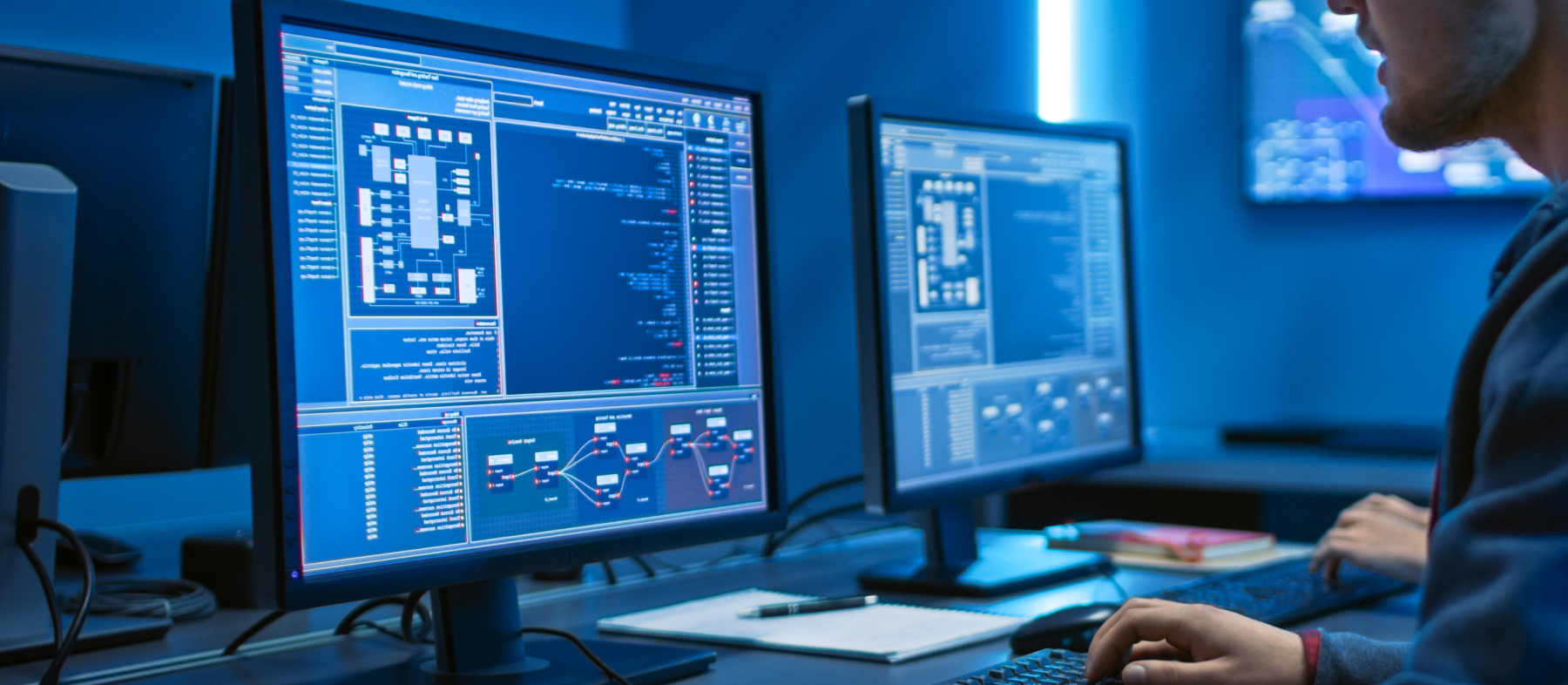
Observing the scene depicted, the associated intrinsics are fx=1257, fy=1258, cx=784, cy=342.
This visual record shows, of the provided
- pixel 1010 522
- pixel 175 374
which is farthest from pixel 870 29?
pixel 175 374

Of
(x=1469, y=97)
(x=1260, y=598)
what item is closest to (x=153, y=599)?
(x=1260, y=598)

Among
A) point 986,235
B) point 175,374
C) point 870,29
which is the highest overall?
point 870,29

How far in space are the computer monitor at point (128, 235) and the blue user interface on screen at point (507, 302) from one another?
0.49m

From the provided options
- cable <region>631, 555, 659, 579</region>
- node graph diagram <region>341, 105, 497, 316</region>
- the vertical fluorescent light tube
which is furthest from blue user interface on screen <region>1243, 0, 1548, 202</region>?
node graph diagram <region>341, 105, 497, 316</region>

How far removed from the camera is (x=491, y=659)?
96 cm

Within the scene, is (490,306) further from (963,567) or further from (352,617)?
(963,567)

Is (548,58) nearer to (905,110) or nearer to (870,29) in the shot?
(905,110)

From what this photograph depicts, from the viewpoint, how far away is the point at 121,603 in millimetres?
1202

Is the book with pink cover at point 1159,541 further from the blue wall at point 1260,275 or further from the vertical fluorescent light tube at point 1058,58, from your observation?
the vertical fluorescent light tube at point 1058,58

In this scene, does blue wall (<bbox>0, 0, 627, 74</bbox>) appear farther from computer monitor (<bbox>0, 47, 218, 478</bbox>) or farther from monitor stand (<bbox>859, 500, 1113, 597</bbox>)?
monitor stand (<bbox>859, 500, 1113, 597</bbox>)

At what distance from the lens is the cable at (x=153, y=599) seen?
3.88ft

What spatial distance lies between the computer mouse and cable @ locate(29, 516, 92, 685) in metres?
0.75

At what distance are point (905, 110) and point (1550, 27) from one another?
0.68 meters

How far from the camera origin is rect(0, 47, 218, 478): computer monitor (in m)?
1.17
